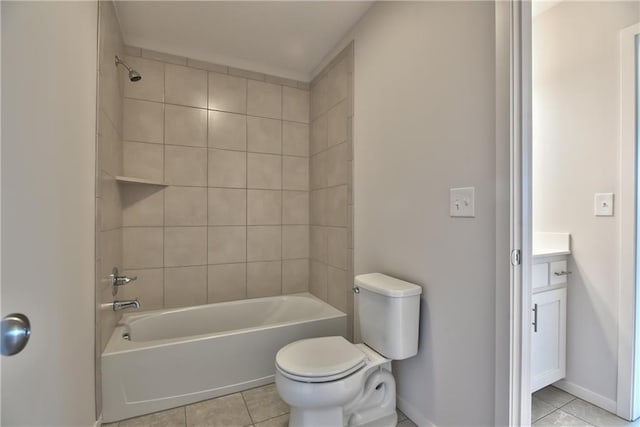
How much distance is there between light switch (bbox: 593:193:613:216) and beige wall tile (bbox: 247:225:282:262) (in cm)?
223

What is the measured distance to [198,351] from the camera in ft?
5.88

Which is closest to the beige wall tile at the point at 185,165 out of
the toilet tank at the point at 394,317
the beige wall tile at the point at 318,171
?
the beige wall tile at the point at 318,171

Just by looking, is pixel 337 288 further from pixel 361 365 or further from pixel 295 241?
pixel 361 365

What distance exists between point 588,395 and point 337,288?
1636 mm

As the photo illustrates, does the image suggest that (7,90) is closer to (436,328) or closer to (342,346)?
(342,346)

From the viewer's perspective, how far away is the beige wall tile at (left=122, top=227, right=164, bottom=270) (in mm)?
2215

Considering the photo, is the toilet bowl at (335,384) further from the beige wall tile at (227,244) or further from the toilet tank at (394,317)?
the beige wall tile at (227,244)

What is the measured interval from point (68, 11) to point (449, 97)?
159cm

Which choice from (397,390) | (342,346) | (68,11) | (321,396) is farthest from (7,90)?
(397,390)

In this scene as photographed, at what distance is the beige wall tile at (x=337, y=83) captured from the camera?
7.25ft

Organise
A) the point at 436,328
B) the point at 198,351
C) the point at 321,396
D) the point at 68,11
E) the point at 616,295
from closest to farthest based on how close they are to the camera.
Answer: the point at 68,11
the point at 321,396
the point at 436,328
the point at 616,295
the point at 198,351

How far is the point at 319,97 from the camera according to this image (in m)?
2.62

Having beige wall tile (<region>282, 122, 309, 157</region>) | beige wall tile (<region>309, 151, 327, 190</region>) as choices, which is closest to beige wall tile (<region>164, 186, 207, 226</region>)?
beige wall tile (<region>282, 122, 309, 157</region>)

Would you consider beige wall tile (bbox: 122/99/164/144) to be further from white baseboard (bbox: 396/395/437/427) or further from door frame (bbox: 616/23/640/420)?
door frame (bbox: 616/23/640/420)
